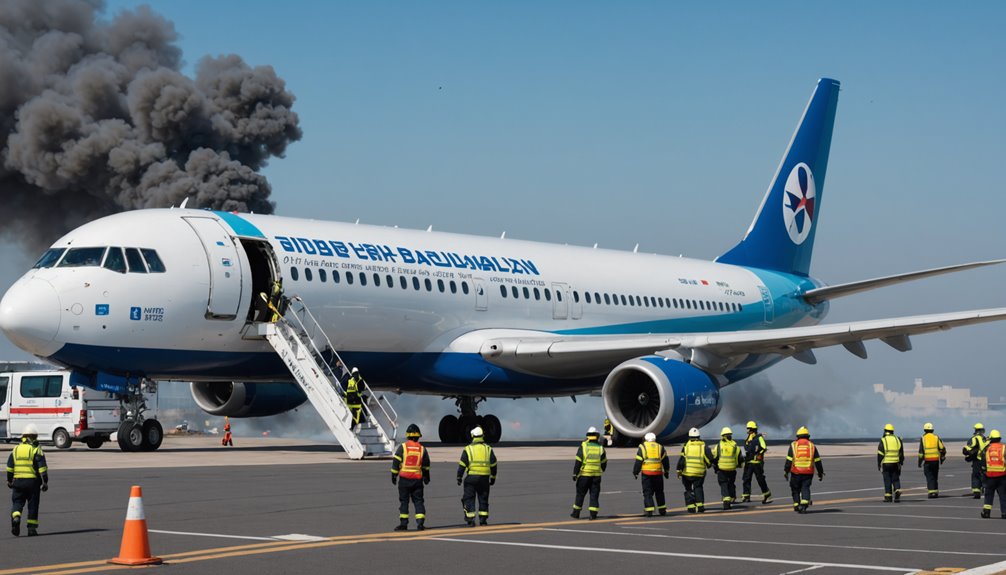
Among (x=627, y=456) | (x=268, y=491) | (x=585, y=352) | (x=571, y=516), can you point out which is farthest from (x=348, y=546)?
(x=585, y=352)

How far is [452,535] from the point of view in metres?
13.4

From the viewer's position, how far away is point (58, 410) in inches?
1319

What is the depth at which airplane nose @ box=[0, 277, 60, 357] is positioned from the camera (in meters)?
23.5

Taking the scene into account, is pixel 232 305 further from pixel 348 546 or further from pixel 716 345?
pixel 348 546

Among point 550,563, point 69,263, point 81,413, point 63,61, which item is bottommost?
point 550,563

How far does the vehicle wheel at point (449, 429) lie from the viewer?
34250 millimetres

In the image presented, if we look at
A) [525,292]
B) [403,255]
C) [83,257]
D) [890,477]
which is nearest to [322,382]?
[403,255]

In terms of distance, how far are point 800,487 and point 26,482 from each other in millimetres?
8797

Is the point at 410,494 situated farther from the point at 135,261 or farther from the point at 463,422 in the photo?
the point at 463,422

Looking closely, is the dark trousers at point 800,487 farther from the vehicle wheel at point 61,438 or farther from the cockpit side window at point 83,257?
the vehicle wheel at point 61,438

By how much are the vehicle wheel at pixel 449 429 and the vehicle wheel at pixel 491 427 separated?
0.73 metres

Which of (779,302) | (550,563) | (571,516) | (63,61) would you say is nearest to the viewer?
(550,563)

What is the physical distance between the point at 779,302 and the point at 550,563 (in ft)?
98.0

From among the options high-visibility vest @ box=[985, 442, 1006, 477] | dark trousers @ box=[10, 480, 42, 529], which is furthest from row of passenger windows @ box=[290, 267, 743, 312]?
high-visibility vest @ box=[985, 442, 1006, 477]
